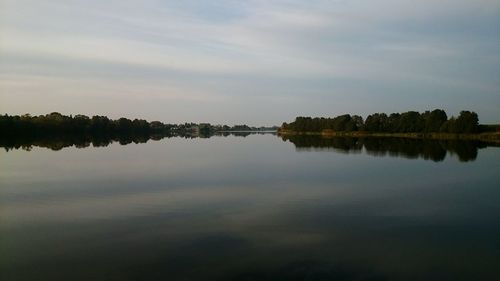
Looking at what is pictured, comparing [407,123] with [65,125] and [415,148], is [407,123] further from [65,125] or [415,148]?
[65,125]

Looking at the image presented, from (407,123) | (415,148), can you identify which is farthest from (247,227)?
(407,123)

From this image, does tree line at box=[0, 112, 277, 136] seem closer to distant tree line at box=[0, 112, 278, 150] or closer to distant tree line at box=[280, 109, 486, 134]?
distant tree line at box=[0, 112, 278, 150]

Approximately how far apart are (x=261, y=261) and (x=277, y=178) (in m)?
16.9

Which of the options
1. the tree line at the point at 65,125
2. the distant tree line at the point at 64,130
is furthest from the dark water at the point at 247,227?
the tree line at the point at 65,125

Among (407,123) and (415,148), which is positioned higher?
(407,123)

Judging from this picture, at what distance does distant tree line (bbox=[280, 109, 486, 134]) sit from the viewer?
89.1 metres

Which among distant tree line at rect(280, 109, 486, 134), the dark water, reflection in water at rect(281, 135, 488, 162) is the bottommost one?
the dark water

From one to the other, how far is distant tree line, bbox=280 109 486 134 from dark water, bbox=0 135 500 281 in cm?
6709

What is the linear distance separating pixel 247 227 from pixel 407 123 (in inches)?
3845

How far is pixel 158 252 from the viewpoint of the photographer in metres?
11.9

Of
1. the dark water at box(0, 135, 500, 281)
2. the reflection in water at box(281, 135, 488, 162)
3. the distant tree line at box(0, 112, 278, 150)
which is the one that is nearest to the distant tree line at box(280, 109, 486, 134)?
the reflection in water at box(281, 135, 488, 162)

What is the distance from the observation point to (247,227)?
48.3ft

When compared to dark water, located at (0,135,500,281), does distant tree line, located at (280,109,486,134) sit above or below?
above

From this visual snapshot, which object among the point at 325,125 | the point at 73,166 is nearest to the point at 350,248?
the point at 73,166
